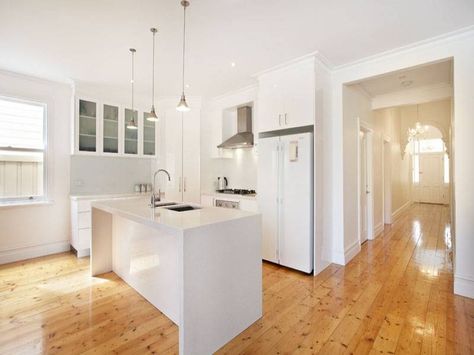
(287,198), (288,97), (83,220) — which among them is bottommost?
(83,220)

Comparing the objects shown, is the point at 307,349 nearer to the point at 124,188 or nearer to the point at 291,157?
the point at 291,157

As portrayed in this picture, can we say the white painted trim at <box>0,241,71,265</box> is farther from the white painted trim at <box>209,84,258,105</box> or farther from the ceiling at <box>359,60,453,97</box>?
the ceiling at <box>359,60,453,97</box>

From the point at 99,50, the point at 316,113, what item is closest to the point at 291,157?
the point at 316,113

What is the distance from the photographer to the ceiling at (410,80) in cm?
328

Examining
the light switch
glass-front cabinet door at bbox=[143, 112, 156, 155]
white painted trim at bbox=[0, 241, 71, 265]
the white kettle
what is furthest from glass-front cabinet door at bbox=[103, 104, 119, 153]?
the light switch

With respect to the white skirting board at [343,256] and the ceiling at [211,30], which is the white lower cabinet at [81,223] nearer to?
the ceiling at [211,30]

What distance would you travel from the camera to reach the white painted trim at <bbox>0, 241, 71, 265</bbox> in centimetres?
343

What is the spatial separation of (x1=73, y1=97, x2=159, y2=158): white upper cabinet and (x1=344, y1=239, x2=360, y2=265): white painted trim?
149 inches

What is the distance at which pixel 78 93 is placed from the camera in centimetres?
383

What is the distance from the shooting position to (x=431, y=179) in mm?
9070

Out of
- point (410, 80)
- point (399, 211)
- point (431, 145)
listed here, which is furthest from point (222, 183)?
point (431, 145)

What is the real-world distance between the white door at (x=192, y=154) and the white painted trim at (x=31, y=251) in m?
2.21

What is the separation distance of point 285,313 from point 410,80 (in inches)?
150

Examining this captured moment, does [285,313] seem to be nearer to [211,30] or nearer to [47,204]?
[211,30]
